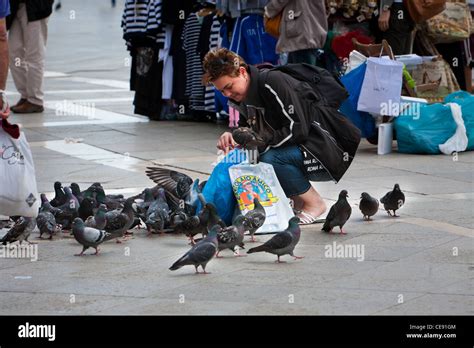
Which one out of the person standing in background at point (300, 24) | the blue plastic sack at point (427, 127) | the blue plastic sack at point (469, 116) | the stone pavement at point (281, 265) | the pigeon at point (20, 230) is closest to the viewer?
the stone pavement at point (281, 265)

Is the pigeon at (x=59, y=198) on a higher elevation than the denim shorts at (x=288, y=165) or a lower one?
lower

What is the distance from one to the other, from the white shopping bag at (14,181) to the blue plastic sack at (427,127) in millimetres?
5065

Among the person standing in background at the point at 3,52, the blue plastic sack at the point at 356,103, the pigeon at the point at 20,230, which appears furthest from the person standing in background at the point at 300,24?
the pigeon at the point at 20,230

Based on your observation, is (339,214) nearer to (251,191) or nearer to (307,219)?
(307,219)

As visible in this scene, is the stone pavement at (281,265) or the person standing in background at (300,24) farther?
the person standing in background at (300,24)

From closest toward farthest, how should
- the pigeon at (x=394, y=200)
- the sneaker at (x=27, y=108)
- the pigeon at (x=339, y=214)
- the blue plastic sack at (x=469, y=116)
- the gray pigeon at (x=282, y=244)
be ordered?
1. the gray pigeon at (x=282, y=244)
2. the pigeon at (x=339, y=214)
3. the pigeon at (x=394, y=200)
4. the blue plastic sack at (x=469, y=116)
5. the sneaker at (x=27, y=108)

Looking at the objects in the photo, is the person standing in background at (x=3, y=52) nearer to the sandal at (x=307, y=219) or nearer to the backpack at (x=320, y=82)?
the backpack at (x=320, y=82)

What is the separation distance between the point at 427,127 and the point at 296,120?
394cm

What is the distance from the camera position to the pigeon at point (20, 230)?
7965 mm

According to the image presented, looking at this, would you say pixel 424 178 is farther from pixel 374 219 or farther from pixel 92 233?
pixel 92 233

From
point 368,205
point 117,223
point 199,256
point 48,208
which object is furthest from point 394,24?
point 199,256

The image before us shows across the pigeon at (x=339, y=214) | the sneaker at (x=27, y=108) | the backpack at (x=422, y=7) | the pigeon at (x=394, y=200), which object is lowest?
the sneaker at (x=27, y=108)

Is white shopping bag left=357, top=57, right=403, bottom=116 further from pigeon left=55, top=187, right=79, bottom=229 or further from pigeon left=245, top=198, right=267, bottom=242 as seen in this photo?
pigeon left=55, top=187, right=79, bottom=229

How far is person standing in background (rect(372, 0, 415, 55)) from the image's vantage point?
13.2 m
